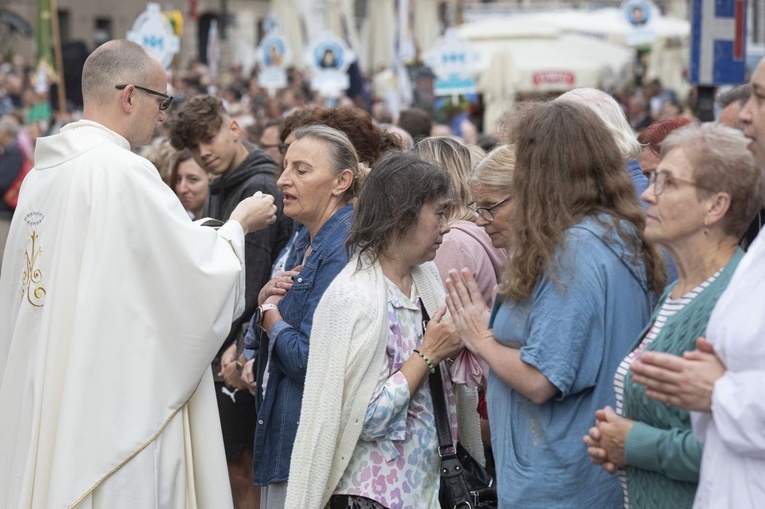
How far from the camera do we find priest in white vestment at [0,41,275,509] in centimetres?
435

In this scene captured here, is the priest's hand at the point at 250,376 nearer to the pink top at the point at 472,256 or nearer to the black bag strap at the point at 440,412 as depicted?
the pink top at the point at 472,256

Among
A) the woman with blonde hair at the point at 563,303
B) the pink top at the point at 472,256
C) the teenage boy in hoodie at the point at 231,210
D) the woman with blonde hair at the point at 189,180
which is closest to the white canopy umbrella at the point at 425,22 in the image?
the woman with blonde hair at the point at 189,180

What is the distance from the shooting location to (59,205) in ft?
14.8

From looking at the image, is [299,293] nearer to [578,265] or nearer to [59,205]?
[59,205]

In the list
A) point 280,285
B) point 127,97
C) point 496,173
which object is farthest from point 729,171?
point 127,97

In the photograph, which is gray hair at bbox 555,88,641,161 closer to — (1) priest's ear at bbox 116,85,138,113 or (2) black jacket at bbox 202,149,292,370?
(1) priest's ear at bbox 116,85,138,113

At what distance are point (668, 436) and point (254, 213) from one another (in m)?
2.17

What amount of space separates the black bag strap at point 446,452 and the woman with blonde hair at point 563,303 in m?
0.59

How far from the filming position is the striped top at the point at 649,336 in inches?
127

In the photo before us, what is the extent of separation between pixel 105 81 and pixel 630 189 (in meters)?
2.13

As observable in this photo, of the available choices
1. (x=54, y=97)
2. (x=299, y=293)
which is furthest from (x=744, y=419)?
(x=54, y=97)

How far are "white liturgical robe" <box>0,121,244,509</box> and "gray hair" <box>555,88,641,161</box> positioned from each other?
57.2 inches

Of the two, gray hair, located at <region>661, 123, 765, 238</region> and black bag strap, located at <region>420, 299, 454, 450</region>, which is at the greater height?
gray hair, located at <region>661, 123, 765, 238</region>

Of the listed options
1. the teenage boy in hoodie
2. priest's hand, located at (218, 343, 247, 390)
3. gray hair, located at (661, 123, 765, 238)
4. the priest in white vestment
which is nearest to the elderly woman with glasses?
gray hair, located at (661, 123, 765, 238)
